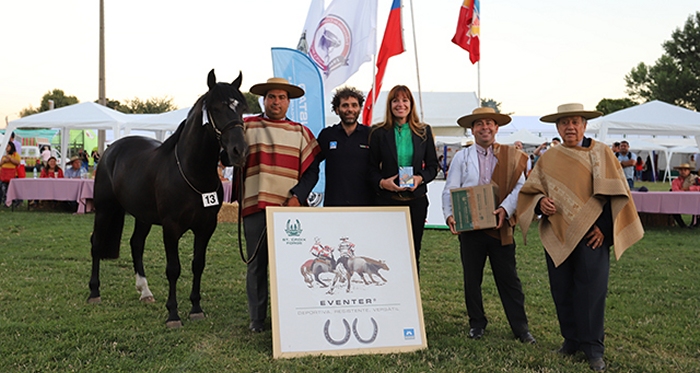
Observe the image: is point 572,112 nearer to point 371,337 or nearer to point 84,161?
point 371,337

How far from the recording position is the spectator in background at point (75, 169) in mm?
14367

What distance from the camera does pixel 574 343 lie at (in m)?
3.92

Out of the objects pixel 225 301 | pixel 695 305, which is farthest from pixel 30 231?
pixel 695 305

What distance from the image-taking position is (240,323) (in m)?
4.73

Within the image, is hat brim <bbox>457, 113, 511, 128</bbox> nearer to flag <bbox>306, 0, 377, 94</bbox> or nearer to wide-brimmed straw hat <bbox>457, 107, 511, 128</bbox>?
wide-brimmed straw hat <bbox>457, 107, 511, 128</bbox>

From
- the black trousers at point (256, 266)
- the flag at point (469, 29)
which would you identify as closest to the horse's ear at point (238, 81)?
the black trousers at point (256, 266)

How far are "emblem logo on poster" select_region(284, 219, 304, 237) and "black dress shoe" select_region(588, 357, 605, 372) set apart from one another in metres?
2.14

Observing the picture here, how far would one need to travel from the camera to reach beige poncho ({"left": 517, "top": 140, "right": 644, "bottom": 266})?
3.60m

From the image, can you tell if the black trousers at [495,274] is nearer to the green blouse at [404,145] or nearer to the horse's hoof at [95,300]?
the green blouse at [404,145]

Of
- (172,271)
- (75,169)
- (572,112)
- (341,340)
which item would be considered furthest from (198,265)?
(75,169)

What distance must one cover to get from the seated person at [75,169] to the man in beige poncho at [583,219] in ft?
43.9

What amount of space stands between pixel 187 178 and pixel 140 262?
1.72m

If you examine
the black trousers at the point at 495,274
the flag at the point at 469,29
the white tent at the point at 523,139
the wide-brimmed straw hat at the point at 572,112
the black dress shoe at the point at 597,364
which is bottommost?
the black dress shoe at the point at 597,364

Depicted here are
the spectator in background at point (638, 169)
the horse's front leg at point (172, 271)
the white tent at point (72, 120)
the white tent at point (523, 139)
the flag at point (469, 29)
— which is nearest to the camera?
the horse's front leg at point (172, 271)
